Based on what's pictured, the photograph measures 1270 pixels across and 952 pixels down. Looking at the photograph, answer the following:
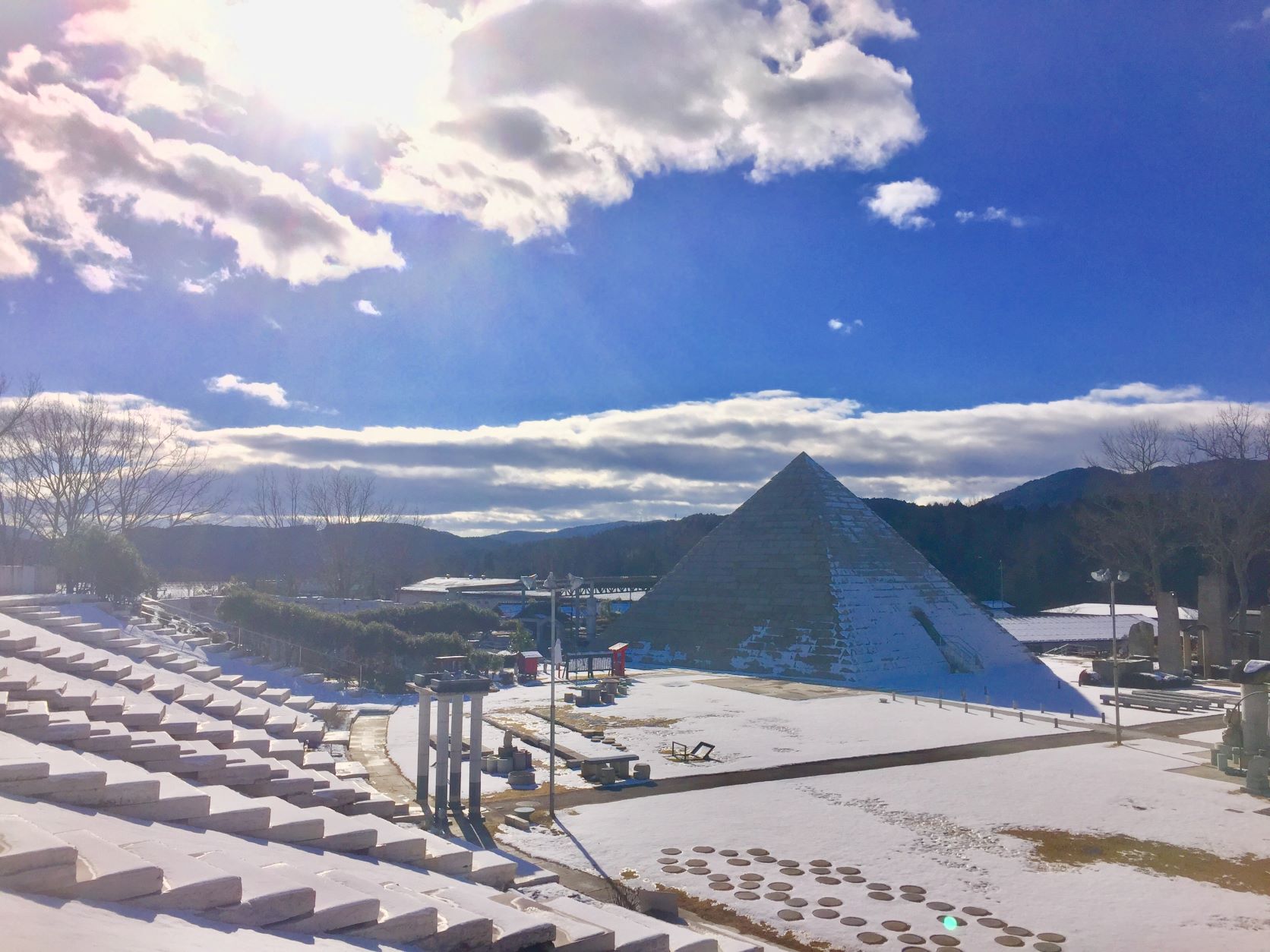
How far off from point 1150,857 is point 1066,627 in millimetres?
41135

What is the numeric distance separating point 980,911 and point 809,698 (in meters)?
19.1

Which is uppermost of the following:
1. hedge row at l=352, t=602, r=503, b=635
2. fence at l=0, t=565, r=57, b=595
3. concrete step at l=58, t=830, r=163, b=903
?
fence at l=0, t=565, r=57, b=595

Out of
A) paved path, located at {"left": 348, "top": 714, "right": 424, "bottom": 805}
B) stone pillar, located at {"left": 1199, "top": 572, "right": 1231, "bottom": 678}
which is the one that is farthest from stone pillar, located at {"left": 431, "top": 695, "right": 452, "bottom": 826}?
stone pillar, located at {"left": 1199, "top": 572, "right": 1231, "bottom": 678}

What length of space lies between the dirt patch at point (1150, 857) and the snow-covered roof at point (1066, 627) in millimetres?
34052

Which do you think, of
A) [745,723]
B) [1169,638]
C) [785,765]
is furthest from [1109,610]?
[785,765]

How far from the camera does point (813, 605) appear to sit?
3834 cm

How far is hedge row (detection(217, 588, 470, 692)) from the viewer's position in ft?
105

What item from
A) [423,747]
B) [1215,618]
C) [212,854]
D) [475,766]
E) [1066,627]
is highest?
[212,854]

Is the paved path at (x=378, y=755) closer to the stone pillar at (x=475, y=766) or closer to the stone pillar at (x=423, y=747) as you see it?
the stone pillar at (x=423, y=747)

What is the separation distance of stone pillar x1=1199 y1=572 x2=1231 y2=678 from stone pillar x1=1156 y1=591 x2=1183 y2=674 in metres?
2.19

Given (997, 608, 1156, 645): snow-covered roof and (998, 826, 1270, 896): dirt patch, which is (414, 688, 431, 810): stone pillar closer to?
(998, 826, 1270, 896): dirt patch

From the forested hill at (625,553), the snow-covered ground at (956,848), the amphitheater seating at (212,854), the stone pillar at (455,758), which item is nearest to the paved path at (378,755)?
the stone pillar at (455,758)

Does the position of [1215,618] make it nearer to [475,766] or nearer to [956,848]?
[956,848]

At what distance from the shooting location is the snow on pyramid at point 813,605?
36.8 m
